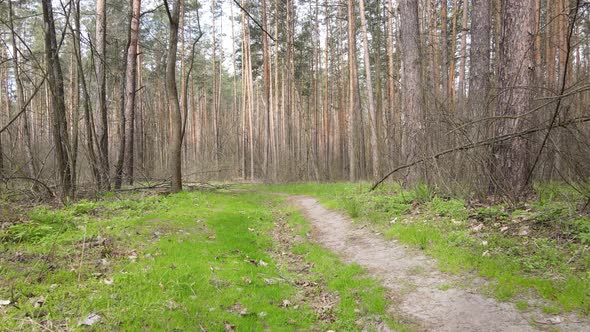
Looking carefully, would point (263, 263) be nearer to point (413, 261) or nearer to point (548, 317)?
point (413, 261)

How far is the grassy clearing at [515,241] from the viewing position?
3.42m

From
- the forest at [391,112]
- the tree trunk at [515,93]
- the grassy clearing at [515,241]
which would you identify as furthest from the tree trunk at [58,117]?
the tree trunk at [515,93]

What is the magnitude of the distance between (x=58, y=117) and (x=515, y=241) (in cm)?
925

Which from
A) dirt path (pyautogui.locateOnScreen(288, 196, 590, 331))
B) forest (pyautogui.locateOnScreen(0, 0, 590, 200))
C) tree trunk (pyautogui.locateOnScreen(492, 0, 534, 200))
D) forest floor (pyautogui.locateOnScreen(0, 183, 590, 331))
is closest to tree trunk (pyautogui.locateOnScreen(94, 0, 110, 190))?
forest (pyautogui.locateOnScreen(0, 0, 590, 200))

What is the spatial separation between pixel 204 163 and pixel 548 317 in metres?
22.6

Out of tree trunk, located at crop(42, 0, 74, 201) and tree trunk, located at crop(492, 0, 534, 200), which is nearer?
tree trunk, located at crop(492, 0, 534, 200)

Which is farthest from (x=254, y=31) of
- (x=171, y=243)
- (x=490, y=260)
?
(x=490, y=260)

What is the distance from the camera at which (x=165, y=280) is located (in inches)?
163

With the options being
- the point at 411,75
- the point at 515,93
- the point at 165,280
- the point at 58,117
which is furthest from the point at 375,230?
the point at 58,117

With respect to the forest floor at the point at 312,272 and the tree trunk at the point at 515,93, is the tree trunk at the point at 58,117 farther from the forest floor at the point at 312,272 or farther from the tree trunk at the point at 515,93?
the tree trunk at the point at 515,93

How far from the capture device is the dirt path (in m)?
3.11

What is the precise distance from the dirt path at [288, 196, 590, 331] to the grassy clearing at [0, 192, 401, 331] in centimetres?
29

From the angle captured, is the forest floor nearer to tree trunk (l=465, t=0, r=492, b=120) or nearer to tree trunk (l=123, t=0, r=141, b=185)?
tree trunk (l=465, t=0, r=492, b=120)

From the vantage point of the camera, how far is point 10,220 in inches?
214
